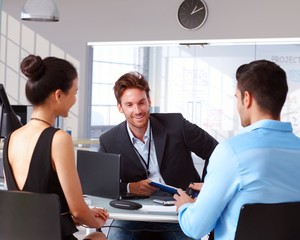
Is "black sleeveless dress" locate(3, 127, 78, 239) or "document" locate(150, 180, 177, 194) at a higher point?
"black sleeveless dress" locate(3, 127, 78, 239)

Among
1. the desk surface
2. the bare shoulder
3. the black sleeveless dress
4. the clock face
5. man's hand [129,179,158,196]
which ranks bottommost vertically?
the desk surface

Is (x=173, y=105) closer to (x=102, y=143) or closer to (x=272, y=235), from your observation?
(x=102, y=143)

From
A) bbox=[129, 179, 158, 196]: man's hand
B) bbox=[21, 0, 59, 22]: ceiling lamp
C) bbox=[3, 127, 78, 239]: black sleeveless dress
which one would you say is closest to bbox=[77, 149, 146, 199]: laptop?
bbox=[129, 179, 158, 196]: man's hand

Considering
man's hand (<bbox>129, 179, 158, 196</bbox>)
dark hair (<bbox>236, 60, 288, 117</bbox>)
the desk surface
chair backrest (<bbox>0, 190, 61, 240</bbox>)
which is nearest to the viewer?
dark hair (<bbox>236, 60, 288, 117</bbox>)

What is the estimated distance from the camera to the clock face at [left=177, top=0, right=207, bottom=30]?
23.3ft

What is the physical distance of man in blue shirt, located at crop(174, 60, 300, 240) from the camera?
6.39 feet

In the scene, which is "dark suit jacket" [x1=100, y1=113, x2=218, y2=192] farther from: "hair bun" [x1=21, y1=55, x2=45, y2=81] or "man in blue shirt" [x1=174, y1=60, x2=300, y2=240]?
"man in blue shirt" [x1=174, y1=60, x2=300, y2=240]

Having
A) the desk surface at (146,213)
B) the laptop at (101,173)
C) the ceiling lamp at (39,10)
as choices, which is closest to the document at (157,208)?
the desk surface at (146,213)

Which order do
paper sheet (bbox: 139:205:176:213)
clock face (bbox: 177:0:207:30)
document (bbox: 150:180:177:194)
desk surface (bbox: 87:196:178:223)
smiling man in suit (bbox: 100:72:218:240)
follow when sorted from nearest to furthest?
desk surface (bbox: 87:196:178:223) < paper sheet (bbox: 139:205:176:213) < document (bbox: 150:180:177:194) < smiling man in suit (bbox: 100:72:218:240) < clock face (bbox: 177:0:207:30)

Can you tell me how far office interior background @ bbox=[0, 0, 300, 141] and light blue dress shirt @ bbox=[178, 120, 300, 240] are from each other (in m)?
5.07

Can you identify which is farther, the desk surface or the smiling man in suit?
the smiling man in suit

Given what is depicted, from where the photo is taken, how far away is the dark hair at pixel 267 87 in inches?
80.0

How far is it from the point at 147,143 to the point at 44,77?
39.5 inches

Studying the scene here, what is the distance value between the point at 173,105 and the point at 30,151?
17.8 ft
